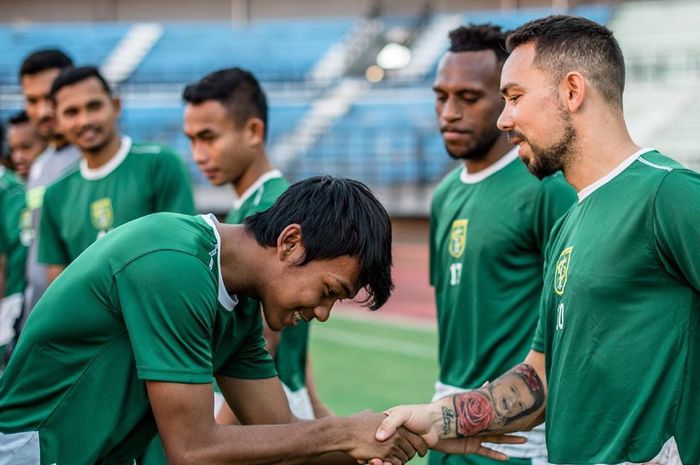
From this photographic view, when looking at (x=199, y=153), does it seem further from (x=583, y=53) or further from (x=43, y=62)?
(x=583, y=53)

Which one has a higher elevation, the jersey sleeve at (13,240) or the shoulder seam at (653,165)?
the shoulder seam at (653,165)

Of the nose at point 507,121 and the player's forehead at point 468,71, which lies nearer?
the nose at point 507,121

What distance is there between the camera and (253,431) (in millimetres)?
3082

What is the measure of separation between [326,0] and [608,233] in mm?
30190

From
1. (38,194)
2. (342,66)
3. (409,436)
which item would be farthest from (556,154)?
(342,66)

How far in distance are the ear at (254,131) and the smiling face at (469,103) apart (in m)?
1.01

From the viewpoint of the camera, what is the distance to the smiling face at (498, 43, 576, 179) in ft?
10.5

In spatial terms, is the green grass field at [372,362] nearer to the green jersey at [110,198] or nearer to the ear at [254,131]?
the green jersey at [110,198]

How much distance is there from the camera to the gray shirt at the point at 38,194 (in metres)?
6.11

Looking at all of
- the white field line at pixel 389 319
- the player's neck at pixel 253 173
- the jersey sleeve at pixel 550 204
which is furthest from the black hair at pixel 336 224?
the white field line at pixel 389 319

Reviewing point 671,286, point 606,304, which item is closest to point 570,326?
point 606,304

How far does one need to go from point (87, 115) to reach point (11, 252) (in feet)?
5.91

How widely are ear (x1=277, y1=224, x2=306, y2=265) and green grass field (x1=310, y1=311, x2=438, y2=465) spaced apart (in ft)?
14.1

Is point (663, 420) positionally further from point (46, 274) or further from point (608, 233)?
point (46, 274)
